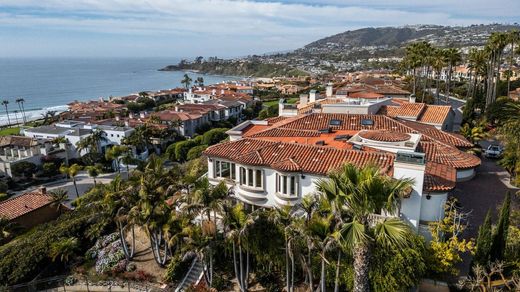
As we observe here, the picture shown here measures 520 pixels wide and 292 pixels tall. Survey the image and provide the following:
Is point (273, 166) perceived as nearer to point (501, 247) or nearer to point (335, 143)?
point (335, 143)

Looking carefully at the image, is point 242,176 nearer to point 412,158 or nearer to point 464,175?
point 412,158

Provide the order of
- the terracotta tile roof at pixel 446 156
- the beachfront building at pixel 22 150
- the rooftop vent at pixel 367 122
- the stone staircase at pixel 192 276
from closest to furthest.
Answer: the stone staircase at pixel 192 276
the terracotta tile roof at pixel 446 156
the rooftop vent at pixel 367 122
the beachfront building at pixel 22 150

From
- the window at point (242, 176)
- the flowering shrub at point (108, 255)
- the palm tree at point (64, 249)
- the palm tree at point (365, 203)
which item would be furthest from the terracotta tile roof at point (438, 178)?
the palm tree at point (64, 249)

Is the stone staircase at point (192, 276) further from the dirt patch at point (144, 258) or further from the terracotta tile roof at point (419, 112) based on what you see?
the terracotta tile roof at point (419, 112)

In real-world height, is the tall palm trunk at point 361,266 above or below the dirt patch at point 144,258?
above

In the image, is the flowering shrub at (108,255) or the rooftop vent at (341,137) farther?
the rooftop vent at (341,137)

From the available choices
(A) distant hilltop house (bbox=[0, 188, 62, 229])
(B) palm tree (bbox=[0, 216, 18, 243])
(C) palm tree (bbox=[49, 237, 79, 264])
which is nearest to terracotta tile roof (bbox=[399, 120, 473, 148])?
(C) palm tree (bbox=[49, 237, 79, 264])

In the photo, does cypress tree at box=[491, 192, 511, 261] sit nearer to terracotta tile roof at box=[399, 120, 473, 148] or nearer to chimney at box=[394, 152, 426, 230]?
chimney at box=[394, 152, 426, 230]
